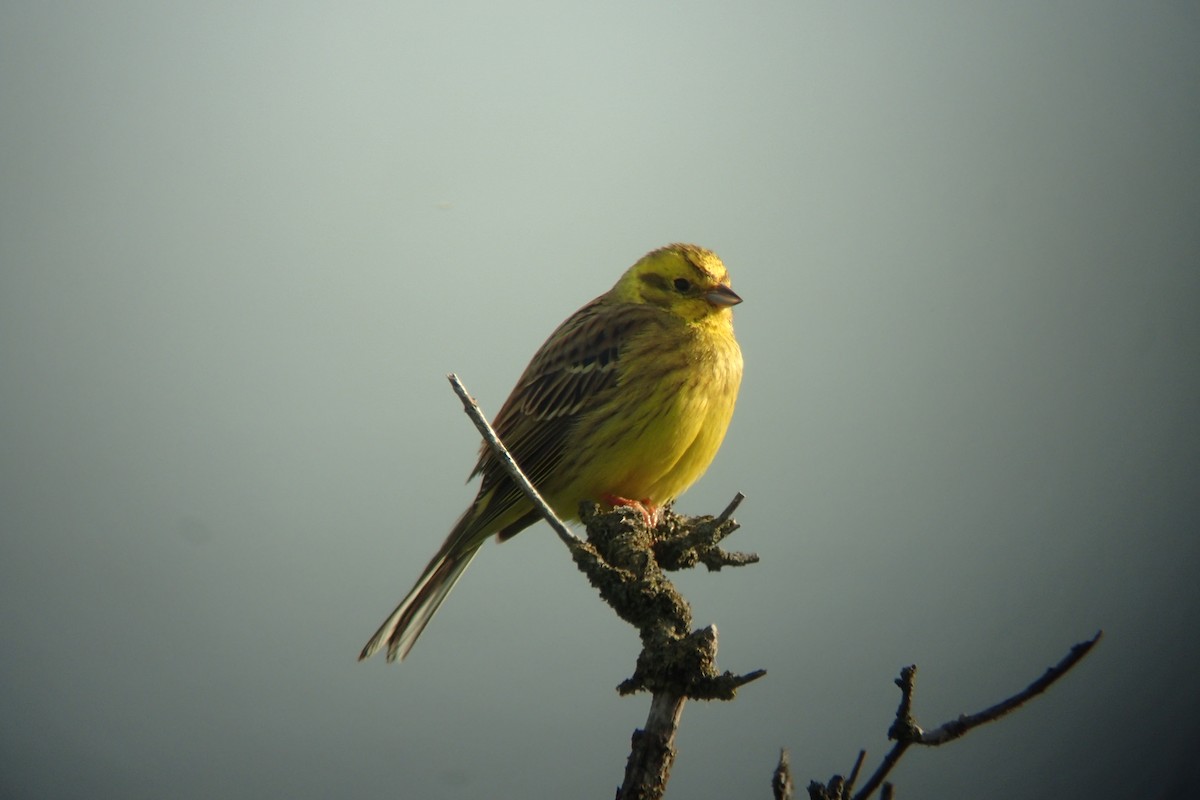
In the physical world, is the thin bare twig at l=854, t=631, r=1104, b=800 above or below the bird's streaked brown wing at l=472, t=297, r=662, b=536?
below

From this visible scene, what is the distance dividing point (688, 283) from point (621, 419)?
2.41 ft

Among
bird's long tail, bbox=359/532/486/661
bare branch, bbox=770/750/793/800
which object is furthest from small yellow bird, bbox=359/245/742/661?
bare branch, bbox=770/750/793/800

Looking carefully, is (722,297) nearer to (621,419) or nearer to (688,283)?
(688,283)

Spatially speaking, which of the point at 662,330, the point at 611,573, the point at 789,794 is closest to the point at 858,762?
the point at 789,794

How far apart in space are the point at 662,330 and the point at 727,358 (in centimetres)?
29

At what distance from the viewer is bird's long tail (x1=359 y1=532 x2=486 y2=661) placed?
4184 millimetres

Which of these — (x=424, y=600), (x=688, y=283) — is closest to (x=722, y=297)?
(x=688, y=283)

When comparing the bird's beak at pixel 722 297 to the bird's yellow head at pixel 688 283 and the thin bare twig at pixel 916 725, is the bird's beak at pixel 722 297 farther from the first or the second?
the thin bare twig at pixel 916 725

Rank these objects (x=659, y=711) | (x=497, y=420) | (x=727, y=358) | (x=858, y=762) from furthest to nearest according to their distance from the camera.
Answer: (x=497, y=420) → (x=727, y=358) → (x=659, y=711) → (x=858, y=762)

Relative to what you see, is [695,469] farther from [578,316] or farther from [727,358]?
[578,316]

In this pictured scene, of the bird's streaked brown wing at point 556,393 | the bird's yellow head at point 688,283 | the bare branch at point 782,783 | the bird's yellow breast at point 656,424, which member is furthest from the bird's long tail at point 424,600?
the bare branch at point 782,783

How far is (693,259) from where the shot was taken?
468 cm

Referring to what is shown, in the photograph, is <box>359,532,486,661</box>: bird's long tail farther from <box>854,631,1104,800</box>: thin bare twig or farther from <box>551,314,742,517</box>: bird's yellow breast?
<box>854,631,1104,800</box>: thin bare twig

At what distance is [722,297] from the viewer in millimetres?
4598
